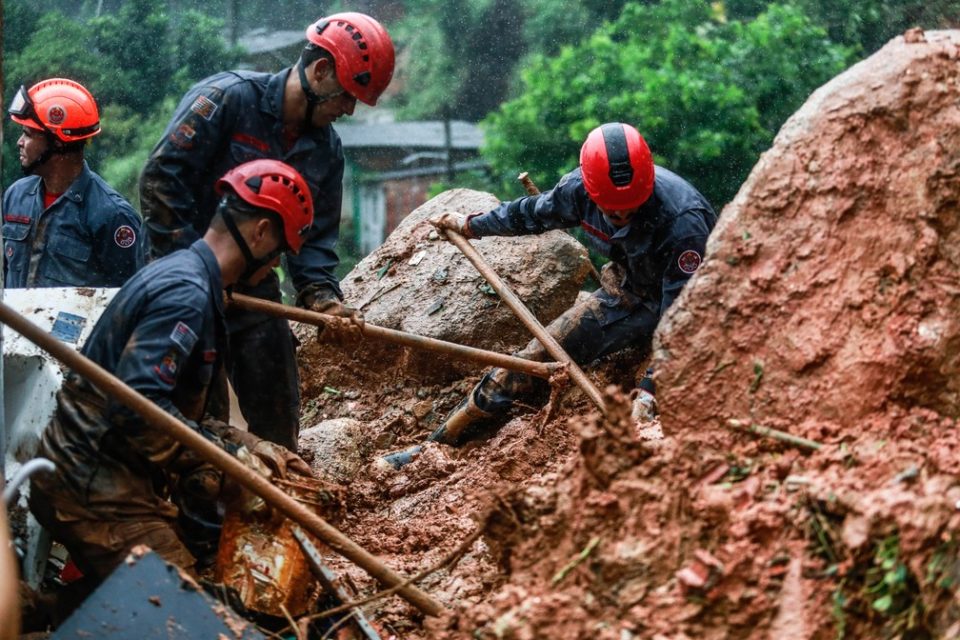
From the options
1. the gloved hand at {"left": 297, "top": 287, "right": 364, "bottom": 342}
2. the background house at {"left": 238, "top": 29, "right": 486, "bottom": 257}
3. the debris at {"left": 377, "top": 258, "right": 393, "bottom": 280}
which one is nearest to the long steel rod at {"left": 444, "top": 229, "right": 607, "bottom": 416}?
the debris at {"left": 377, "top": 258, "right": 393, "bottom": 280}

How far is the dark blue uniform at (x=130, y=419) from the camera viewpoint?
3914mm

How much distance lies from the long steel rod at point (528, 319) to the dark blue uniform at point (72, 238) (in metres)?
1.92

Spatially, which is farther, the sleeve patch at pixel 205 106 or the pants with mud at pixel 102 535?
the sleeve patch at pixel 205 106

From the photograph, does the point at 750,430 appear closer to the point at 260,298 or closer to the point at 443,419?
the point at 260,298

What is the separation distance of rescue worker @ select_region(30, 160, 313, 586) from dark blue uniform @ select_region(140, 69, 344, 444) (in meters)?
0.96

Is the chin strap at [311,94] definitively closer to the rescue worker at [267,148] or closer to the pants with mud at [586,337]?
the rescue worker at [267,148]

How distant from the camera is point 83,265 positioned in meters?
6.50

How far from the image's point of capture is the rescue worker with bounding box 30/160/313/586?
3926mm

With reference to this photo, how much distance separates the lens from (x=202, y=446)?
3.77 meters

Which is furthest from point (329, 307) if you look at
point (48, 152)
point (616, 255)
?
point (48, 152)

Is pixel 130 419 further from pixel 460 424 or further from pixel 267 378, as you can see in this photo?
pixel 460 424

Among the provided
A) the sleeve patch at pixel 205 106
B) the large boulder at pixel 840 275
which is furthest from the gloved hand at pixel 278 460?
the sleeve patch at pixel 205 106

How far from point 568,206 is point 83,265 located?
285 cm

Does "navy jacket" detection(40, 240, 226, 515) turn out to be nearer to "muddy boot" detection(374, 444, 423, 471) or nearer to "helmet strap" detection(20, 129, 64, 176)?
"muddy boot" detection(374, 444, 423, 471)
